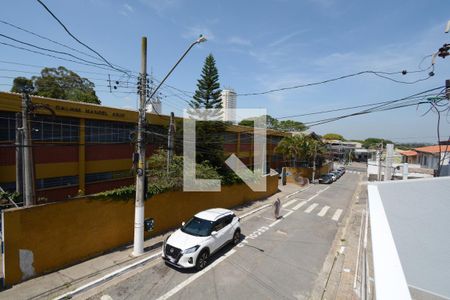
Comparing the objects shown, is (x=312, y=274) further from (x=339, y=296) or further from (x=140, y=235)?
(x=140, y=235)

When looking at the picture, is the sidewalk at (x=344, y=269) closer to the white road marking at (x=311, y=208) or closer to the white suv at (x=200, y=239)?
the white suv at (x=200, y=239)

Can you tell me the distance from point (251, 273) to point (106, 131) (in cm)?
1367

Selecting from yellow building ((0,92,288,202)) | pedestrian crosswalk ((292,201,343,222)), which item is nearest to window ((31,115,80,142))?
yellow building ((0,92,288,202))

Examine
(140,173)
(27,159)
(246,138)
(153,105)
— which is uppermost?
(153,105)

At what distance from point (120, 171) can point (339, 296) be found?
1576 centimetres

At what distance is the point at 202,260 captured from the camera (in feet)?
29.8

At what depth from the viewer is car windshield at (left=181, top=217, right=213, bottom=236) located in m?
9.70

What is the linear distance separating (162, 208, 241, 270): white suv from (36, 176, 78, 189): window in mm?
9352

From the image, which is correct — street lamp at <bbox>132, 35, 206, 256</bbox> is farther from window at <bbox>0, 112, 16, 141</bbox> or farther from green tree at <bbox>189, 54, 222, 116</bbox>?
green tree at <bbox>189, 54, 222, 116</bbox>

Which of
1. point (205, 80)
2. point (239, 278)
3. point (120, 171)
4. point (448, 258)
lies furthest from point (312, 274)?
point (205, 80)

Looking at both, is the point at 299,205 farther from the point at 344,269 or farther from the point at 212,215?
the point at 212,215

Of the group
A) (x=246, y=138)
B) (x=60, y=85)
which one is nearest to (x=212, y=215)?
(x=246, y=138)

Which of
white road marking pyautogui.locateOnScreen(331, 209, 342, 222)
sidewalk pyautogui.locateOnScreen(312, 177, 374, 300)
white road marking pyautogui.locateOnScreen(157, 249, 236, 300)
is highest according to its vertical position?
white road marking pyautogui.locateOnScreen(157, 249, 236, 300)

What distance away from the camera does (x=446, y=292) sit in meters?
5.30
